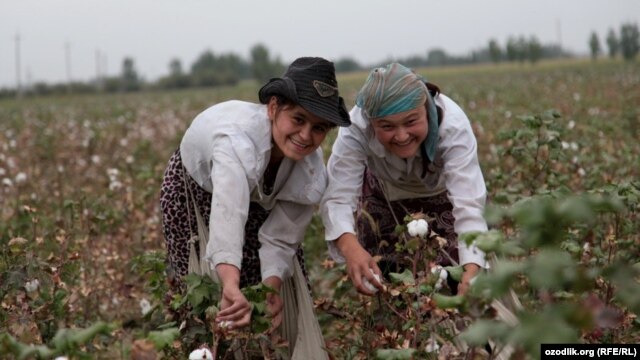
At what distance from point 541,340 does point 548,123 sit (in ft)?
8.72

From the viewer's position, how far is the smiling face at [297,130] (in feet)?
7.82

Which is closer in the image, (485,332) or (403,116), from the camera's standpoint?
(485,332)

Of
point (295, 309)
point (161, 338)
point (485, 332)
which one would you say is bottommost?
point (295, 309)

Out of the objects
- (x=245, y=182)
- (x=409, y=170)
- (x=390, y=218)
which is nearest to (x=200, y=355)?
(x=245, y=182)

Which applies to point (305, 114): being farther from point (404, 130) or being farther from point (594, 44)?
point (594, 44)

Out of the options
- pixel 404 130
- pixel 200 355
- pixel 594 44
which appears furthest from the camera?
pixel 594 44

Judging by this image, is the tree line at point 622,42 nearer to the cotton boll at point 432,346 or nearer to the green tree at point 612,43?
the green tree at point 612,43

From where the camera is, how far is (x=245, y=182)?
2332mm

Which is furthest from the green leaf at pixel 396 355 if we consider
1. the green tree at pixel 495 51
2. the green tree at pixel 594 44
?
the green tree at pixel 594 44

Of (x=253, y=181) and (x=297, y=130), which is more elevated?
(x=297, y=130)

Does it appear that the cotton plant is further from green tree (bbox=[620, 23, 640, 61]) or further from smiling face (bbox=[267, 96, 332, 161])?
green tree (bbox=[620, 23, 640, 61])

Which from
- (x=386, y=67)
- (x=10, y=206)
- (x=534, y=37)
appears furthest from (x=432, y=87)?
(x=534, y=37)

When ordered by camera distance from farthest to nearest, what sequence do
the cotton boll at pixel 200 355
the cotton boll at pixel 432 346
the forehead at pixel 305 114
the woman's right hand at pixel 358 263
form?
the woman's right hand at pixel 358 263 < the forehead at pixel 305 114 < the cotton boll at pixel 432 346 < the cotton boll at pixel 200 355

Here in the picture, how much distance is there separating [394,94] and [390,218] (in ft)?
2.65
